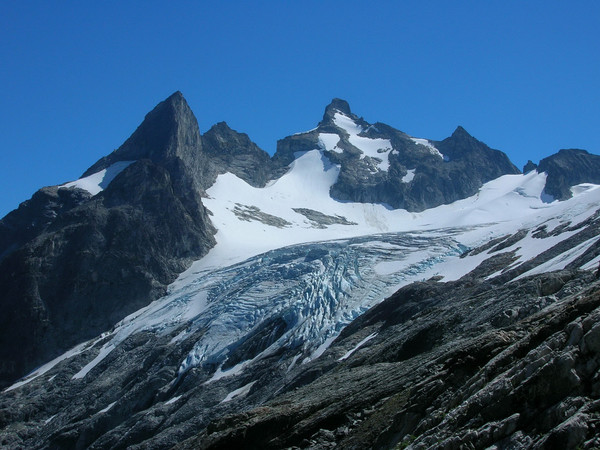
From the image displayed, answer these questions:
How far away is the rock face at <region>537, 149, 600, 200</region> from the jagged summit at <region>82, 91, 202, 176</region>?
95.3 m

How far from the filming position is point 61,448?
58.1 metres

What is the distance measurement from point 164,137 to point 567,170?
111730mm

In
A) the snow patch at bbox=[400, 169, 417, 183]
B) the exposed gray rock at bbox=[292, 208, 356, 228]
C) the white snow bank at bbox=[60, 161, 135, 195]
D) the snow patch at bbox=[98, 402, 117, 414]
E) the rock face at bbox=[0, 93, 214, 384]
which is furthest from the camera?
the snow patch at bbox=[400, 169, 417, 183]

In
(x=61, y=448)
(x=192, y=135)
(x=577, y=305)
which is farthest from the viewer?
(x=192, y=135)

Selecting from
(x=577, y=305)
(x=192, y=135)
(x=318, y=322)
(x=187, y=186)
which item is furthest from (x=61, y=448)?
(x=192, y=135)

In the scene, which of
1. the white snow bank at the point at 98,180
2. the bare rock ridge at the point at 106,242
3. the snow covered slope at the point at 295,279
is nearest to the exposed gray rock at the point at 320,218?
the snow covered slope at the point at 295,279

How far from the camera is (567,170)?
17912cm

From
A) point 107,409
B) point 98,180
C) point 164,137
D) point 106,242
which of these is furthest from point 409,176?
point 107,409

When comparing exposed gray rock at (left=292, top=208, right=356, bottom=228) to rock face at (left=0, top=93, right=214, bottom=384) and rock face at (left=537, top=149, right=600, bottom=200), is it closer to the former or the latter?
rock face at (left=0, top=93, right=214, bottom=384)

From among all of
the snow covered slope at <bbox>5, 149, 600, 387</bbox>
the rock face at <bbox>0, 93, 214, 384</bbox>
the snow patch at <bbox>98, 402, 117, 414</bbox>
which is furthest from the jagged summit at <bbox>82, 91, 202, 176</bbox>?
the snow patch at <bbox>98, 402, 117, 414</bbox>

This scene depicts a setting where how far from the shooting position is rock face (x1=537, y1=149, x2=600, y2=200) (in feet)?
558

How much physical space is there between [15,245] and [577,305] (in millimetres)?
127334

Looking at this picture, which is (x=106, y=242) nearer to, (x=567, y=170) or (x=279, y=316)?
(x=279, y=316)

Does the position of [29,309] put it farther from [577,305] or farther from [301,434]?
[577,305]
